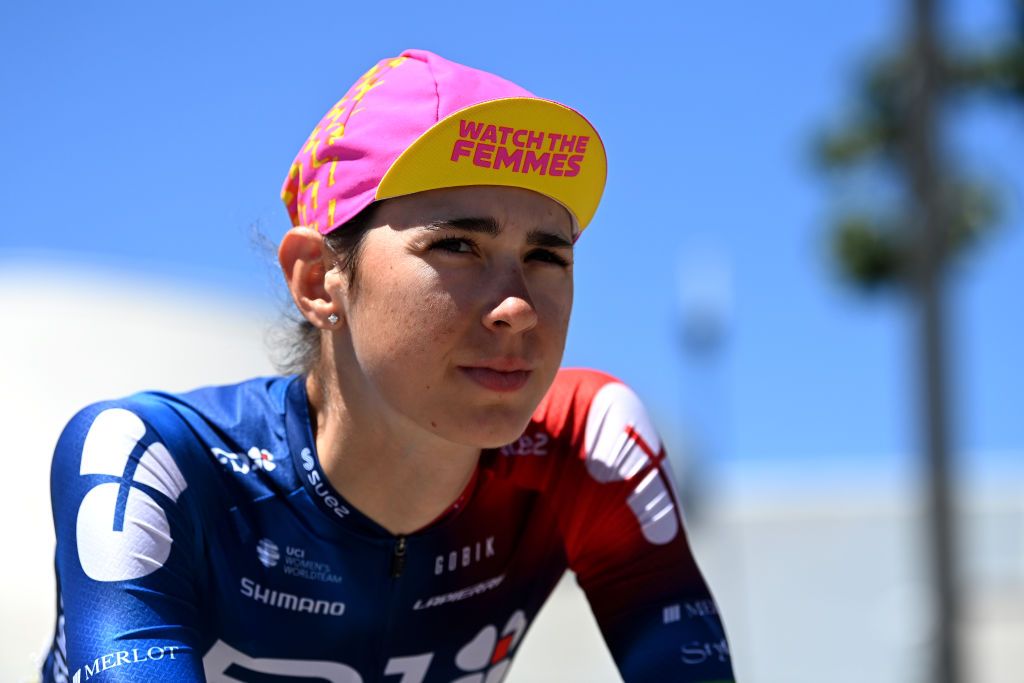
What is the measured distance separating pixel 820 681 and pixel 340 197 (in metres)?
25.8

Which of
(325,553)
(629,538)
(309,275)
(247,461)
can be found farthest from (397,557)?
(309,275)

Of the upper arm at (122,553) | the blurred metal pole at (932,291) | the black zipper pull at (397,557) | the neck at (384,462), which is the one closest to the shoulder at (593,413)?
the neck at (384,462)

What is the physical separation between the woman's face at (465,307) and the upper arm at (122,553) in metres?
0.47

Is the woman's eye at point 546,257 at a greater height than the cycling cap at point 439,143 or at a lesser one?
lesser

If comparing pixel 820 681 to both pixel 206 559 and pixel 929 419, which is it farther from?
pixel 206 559

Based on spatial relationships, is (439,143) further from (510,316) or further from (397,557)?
(397,557)

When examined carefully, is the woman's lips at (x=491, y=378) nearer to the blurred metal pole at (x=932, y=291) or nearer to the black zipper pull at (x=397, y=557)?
the black zipper pull at (x=397, y=557)

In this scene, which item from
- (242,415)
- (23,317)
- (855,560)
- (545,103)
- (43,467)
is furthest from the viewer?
(855,560)

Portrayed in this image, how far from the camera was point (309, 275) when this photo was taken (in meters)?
3.14

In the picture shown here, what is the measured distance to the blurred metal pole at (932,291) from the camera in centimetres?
1027

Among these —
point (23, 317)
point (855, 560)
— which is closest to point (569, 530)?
point (23, 317)

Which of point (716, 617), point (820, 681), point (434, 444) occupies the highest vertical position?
point (434, 444)

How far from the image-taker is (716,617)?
10.6ft

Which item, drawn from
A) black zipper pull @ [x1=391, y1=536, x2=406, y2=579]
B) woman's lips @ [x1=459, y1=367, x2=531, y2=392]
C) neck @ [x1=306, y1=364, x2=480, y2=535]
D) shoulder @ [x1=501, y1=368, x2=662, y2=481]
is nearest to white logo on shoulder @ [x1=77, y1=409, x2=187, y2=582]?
neck @ [x1=306, y1=364, x2=480, y2=535]
